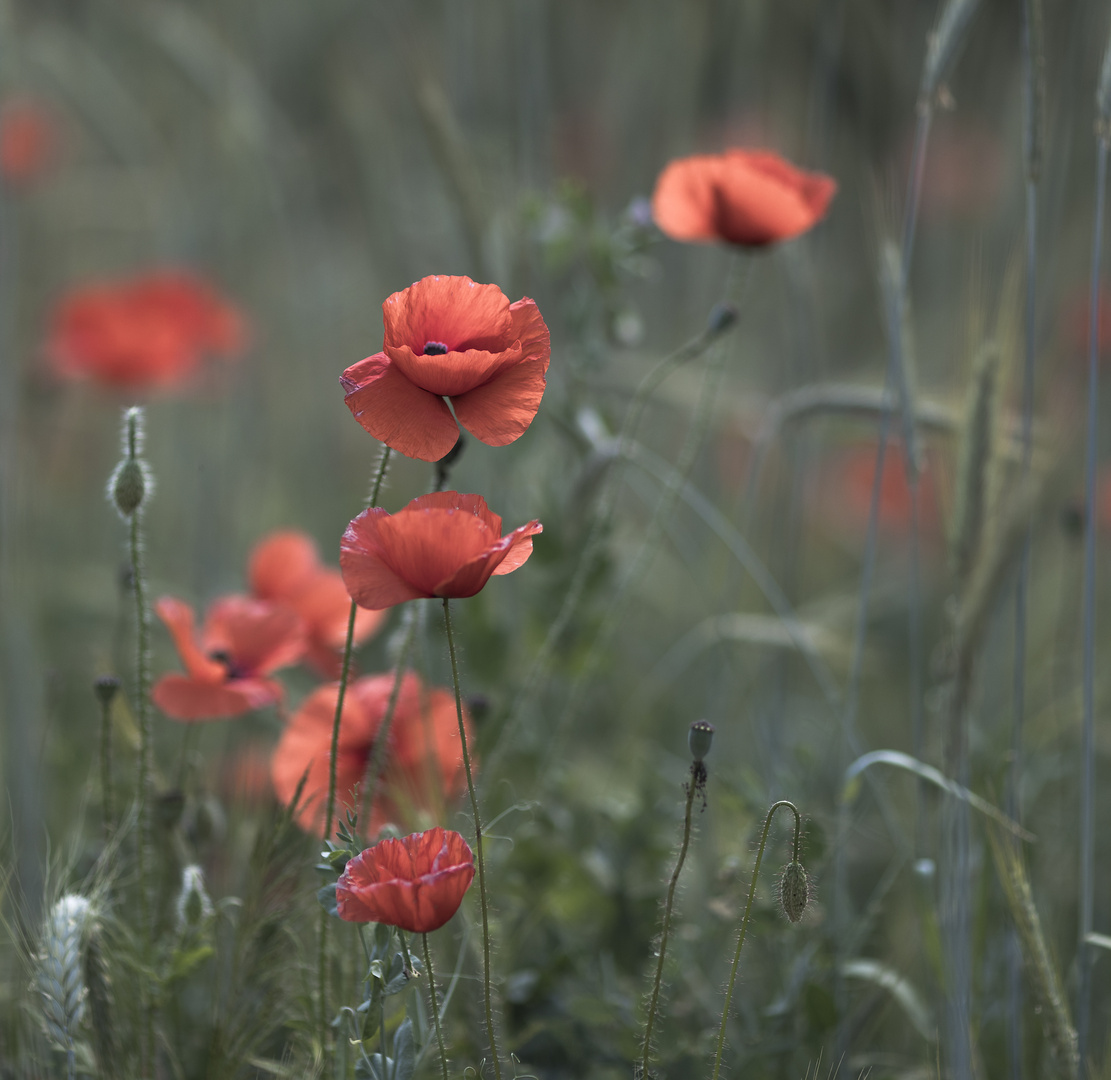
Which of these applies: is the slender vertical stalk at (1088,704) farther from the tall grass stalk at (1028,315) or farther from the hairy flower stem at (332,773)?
the hairy flower stem at (332,773)

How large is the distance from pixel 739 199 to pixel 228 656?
0.48m

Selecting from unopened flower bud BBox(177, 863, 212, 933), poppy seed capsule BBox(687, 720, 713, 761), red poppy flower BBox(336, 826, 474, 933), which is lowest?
unopened flower bud BBox(177, 863, 212, 933)

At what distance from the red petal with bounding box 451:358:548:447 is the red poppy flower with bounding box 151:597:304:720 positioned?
261mm

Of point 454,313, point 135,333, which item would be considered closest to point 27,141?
point 135,333

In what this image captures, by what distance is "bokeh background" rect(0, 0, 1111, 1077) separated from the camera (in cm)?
84

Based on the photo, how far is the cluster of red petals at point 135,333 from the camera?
143cm

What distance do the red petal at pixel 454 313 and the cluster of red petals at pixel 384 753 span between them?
271 millimetres

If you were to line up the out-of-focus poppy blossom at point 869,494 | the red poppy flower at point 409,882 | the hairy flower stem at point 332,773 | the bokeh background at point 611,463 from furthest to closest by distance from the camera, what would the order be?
the out-of-focus poppy blossom at point 869,494, the bokeh background at point 611,463, the hairy flower stem at point 332,773, the red poppy flower at point 409,882

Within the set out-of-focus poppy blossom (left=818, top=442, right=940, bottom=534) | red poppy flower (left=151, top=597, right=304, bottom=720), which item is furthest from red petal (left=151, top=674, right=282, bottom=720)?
out-of-focus poppy blossom (left=818, top=442, right=940, bottom=534)

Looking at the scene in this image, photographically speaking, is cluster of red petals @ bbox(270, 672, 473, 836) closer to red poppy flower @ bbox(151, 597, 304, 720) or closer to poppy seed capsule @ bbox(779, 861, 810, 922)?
red poppy flower @ bbox(151, 597, 304, 720)

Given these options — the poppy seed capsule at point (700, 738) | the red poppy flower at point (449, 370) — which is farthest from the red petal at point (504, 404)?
the poppy seed capsule at point (700, 738)

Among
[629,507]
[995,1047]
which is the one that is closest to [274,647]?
[995,1047]

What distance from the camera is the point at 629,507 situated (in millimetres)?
2082

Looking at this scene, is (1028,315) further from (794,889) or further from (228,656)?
(228,656)
